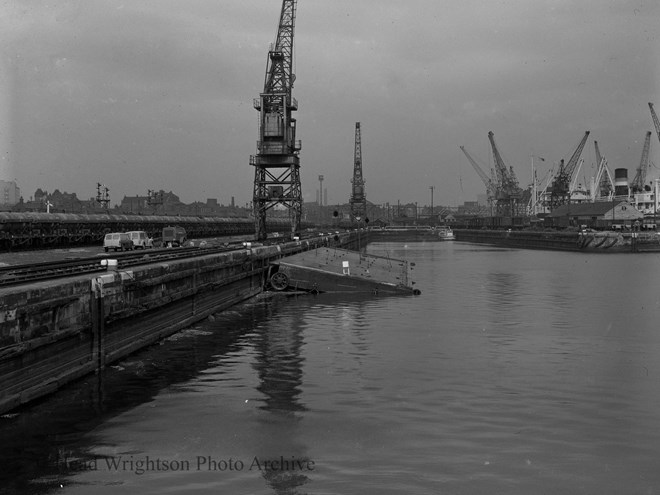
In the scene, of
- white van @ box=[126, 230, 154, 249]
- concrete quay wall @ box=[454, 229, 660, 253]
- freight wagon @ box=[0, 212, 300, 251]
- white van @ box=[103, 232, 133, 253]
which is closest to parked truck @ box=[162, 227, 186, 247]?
white van @ box=[126, 230, 154, 249]

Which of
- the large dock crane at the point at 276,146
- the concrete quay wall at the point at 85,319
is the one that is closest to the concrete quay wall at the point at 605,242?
the large dock crane at the point at 276,146

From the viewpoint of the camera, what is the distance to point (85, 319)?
2136 cm

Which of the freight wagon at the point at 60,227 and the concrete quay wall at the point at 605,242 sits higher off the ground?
the freight wagon at the point at 60,227

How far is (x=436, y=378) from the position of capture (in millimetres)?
21703

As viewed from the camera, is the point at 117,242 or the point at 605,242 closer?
the point at 117,242

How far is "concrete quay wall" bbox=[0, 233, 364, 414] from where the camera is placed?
17.2 meters

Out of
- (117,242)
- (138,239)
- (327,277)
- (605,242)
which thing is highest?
(138,239)

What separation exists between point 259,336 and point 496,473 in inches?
737

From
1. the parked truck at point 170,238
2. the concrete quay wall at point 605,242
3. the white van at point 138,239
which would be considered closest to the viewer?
the white van at point 138,239

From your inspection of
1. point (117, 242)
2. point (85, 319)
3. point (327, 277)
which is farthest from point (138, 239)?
point (85, 319)

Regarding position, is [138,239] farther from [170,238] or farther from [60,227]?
[60,227]

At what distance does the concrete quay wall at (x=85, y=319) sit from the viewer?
17.2m

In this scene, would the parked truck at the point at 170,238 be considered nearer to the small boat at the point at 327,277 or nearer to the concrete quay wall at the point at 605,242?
the small boat at the point at 327,277

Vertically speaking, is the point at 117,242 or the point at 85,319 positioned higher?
the point at 117,242
